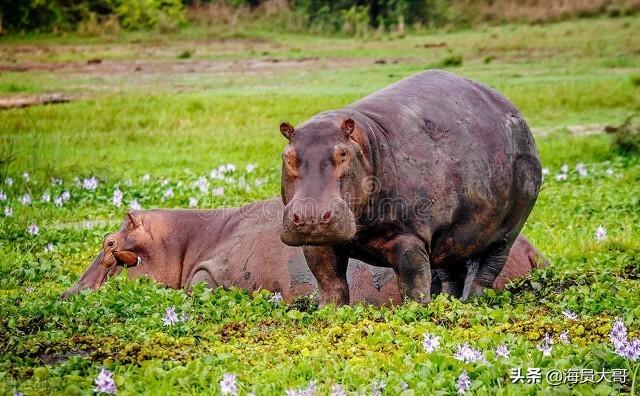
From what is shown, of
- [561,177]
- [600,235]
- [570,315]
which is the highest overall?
[570,315]

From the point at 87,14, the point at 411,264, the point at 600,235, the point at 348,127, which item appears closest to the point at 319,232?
the point at 348,127

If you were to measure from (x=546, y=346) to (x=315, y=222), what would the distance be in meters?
1.42

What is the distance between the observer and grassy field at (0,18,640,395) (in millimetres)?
6055

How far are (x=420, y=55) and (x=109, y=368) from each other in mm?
25604

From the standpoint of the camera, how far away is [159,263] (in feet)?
32.3

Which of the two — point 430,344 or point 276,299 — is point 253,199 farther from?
point 430,344

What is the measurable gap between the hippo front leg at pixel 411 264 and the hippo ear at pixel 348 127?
0.79m

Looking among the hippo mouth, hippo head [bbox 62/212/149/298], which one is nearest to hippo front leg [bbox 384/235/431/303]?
the hippo mouth

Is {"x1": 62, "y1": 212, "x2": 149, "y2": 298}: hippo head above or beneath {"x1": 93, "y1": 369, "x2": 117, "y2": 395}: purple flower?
beneath

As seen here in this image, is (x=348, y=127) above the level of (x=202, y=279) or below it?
above

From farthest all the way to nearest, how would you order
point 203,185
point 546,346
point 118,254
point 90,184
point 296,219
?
point 90,184, point 203,185, point 118,254, point 296,219, point 546,346

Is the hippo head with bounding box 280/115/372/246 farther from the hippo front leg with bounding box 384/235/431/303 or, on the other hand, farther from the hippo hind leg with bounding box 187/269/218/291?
the hippo hind leg with bounding box 187/269/218/291

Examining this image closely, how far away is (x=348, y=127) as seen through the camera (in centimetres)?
709

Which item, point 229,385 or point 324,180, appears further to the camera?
point 324,180
